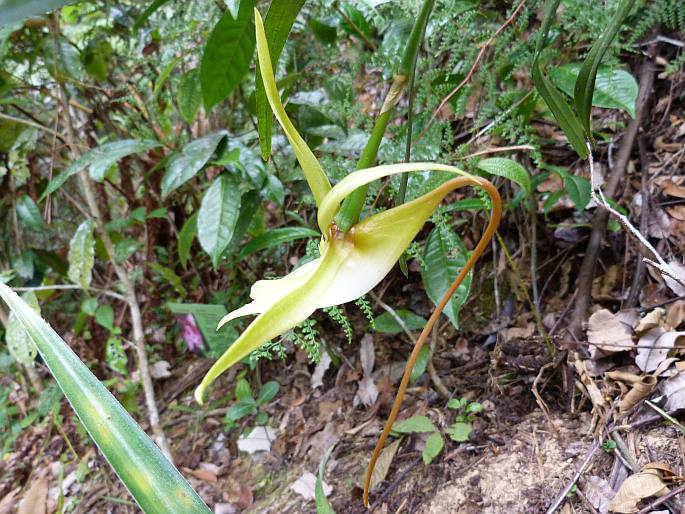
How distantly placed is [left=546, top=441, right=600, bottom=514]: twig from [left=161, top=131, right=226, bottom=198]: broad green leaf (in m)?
0.71

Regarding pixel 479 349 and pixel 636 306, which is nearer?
pixel 636 306

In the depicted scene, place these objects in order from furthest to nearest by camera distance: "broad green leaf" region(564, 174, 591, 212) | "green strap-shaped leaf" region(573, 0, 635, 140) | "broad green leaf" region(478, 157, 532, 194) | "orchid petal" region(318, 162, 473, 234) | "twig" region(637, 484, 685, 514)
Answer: "broad green leaf" region(564, 174, 591, 212), "broad green leaf" region(478, 157, 532, 194), "twig" region(637, 484, 685, 514), "green strap-shaped leaf" region(573, 0, 635, 140), "orchid petal" region(318, 162, 473, 234)

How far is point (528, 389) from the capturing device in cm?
79

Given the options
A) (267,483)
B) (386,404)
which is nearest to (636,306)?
(386,404)

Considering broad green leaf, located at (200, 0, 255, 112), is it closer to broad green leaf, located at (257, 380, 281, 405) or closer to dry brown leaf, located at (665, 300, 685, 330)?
broad green leaf, located at (257, 380, 281, 405)

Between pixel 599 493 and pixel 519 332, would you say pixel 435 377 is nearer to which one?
pixel 519 332

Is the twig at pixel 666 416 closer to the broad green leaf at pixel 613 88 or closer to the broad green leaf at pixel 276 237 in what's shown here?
the broad green leaf at pixel 613 88

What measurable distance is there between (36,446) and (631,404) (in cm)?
140

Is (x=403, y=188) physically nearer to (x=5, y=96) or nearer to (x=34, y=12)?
(x=34, y=12)

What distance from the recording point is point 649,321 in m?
0.71

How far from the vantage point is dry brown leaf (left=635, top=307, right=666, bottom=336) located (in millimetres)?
713

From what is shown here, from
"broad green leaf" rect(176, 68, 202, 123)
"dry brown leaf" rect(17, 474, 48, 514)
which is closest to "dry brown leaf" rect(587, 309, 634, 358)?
"broad green leaf" rect(176, 68, 202, 123)

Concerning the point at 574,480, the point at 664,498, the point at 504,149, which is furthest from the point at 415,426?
the point at 504,149

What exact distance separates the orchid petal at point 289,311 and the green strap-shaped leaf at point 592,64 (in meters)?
0.27
